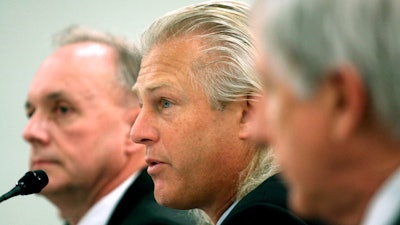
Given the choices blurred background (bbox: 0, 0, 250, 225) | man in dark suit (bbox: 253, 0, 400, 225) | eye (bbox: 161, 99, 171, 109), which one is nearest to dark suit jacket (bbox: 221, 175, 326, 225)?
eye (bbox: 161, 99, 171, 109)

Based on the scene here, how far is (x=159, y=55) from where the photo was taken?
1746 millimetres

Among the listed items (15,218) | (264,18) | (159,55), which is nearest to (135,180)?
(159,55)

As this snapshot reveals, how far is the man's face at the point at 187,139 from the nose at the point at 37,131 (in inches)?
32.7

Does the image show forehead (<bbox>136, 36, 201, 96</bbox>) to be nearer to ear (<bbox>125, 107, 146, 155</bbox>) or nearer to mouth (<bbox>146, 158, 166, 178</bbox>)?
mouth (<bbox>146, 158, 166, 178</bbox>)

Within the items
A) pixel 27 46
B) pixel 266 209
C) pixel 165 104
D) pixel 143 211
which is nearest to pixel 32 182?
pixel 143 211

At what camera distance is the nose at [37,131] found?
2.46m

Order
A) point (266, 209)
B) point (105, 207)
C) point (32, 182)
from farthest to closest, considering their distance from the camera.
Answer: point (105, 207) < point (32, 182) < point (266, 209)

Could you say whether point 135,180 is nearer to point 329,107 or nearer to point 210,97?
point 210,97

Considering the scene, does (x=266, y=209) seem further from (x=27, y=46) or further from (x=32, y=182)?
(x=27, y=46)

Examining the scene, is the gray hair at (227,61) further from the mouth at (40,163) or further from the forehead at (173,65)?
the mouth at (40,163)

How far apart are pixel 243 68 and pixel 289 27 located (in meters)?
0.87

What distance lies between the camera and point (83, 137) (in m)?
2.50

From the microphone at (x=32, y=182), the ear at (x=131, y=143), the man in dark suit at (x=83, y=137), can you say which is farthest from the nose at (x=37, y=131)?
the microphone at (x=32, y=182)

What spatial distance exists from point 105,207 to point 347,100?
5.74 ft
